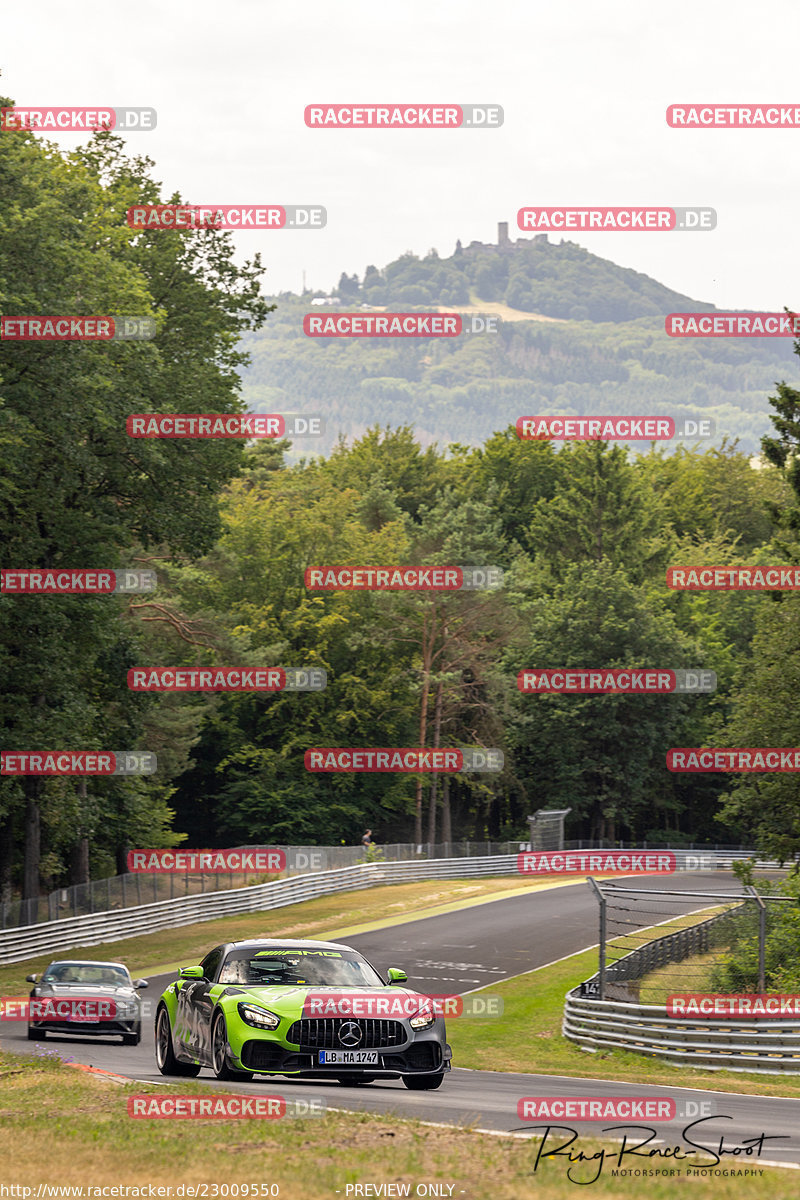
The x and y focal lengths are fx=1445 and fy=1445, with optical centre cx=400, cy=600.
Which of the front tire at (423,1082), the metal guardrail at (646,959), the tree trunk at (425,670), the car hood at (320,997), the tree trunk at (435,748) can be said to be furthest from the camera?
the tree trunk at (425,670)

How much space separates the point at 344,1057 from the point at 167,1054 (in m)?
2.82

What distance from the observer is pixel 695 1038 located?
19.1 metres

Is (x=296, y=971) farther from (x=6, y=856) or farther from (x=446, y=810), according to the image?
(x=446, y=810)

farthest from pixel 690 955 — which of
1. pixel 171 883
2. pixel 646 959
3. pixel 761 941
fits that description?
pixel 171 883

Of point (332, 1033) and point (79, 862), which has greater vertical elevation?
point (332, 1033)

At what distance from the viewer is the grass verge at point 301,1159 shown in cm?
753

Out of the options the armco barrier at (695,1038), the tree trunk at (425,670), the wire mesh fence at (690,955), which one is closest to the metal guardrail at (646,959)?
the wire mesh fence at (690,955)

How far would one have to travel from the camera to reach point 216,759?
3083 inches

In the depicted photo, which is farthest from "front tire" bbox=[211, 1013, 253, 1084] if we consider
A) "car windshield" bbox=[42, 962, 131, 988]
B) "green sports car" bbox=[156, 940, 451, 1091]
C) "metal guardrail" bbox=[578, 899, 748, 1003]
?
"metal guardrail" bbox=[578, 899, 748, 1003]

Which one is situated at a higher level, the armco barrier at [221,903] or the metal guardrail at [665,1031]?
the metal guardrail at [665,1031]

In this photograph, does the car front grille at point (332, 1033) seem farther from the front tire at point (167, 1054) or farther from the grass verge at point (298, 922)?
the grass verge at point (298, 922)

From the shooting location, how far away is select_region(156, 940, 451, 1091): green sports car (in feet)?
38.7

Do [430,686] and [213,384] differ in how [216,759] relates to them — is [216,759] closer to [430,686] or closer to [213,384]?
[430,686]

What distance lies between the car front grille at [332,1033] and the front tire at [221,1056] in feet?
1.66
